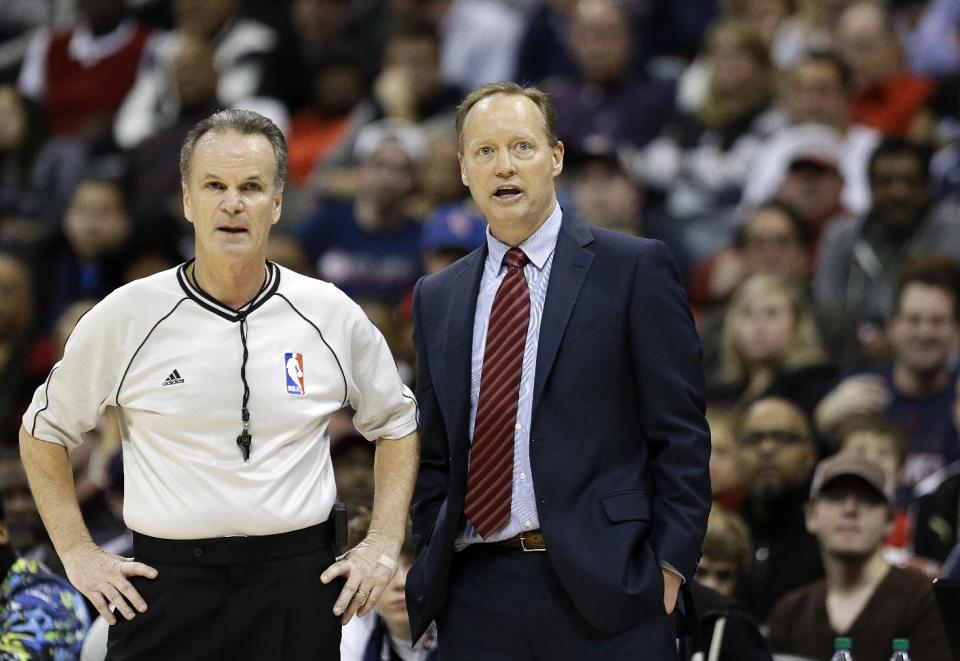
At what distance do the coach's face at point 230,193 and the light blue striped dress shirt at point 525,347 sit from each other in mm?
647

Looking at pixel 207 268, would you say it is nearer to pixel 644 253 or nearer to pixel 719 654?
pixel 644 253

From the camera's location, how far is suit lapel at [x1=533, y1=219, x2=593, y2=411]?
416 centimetres

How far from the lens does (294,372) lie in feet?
13.3

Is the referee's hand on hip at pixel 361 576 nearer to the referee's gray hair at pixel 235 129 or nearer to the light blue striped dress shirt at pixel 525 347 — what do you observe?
the light blue striped dress shirt at pixel 525 347

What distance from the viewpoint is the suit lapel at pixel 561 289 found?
4156 millimetres

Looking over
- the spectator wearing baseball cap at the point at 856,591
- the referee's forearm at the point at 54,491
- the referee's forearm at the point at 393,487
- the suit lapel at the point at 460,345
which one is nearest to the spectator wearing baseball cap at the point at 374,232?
the spectator wearing baseball cap at the point at 856,591

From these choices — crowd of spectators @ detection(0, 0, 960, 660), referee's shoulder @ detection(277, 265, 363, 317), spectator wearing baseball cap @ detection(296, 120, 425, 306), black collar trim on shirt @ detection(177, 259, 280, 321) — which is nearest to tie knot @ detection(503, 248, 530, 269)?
referee's shoulder @ detection(277, 265, 363, 317)

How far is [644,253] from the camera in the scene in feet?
13.8

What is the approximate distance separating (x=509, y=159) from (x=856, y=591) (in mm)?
2681

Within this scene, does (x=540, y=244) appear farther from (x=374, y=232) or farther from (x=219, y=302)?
(x=374, y=232)

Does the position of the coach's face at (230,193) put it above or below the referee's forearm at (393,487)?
above

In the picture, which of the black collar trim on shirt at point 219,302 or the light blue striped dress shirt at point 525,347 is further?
the light blue striped dress shirt at point 525,347

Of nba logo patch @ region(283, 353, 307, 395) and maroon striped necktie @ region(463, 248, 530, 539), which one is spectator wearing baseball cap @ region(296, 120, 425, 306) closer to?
maroon striped necktie @ region(463, 248, 530, 539)

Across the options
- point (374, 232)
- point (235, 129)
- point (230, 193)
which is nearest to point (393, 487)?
point (230, 193)
